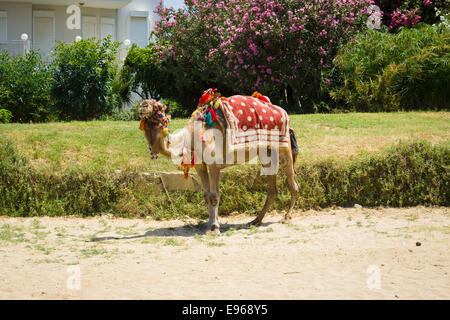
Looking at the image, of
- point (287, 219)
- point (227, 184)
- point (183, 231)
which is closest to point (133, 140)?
point (227, 184)

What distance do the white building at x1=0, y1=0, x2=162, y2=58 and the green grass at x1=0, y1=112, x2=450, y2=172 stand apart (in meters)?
10.4

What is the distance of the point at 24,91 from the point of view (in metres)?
13.7

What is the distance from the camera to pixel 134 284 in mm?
4883

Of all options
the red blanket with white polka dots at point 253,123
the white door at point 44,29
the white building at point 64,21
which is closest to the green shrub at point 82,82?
the white building at point 64,21

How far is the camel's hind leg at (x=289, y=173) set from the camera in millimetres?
7367

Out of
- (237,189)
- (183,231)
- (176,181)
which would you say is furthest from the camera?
(176,181)

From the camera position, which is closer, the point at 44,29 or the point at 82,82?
the point at 82,82

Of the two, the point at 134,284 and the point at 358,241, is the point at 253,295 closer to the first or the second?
the point at 134,284

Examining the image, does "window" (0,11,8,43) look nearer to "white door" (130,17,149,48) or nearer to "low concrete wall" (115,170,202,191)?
"white door" (130,17,149,48)

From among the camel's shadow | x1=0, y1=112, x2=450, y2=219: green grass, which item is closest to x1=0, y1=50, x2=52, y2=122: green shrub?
x1=0, y1=112, x2=450, y2=219: green grass

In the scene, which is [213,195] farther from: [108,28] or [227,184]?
[108,28]

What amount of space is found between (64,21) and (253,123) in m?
16.2

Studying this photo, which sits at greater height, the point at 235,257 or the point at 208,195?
the point at 208,195

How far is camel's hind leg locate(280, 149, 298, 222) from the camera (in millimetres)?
7367
